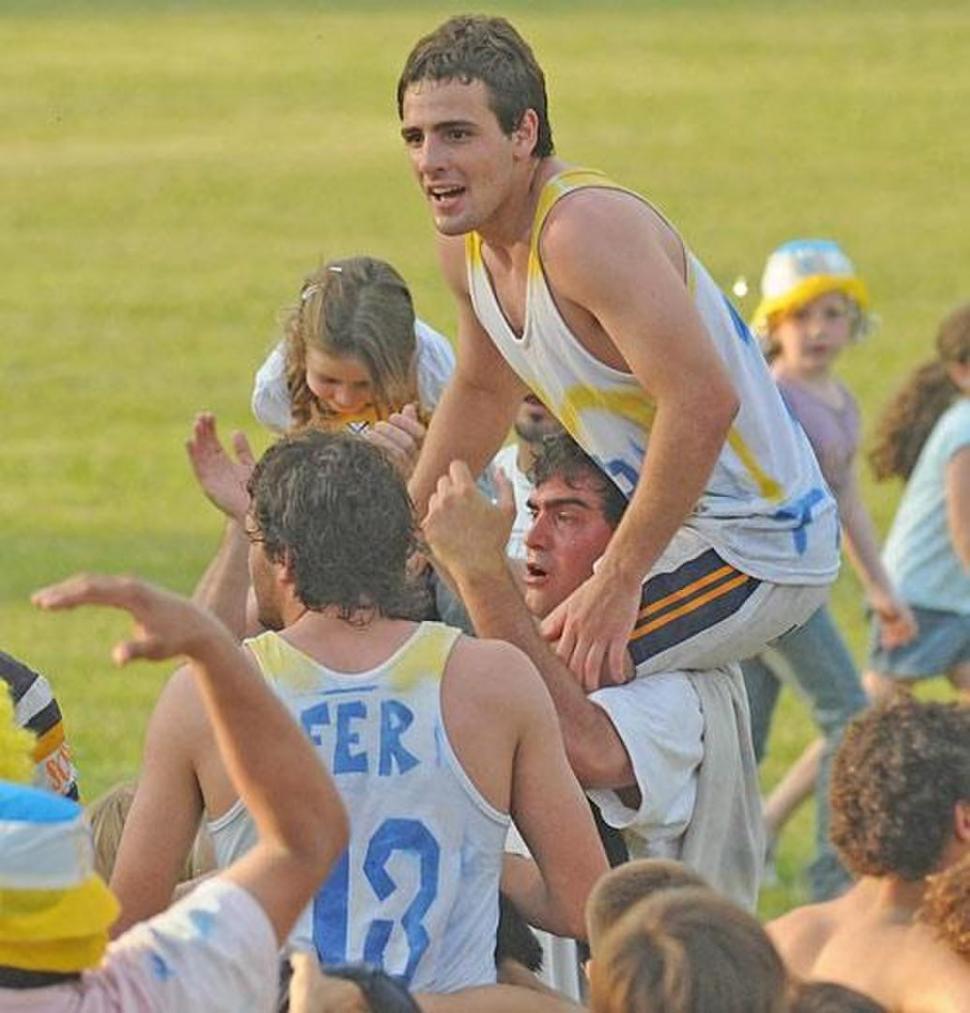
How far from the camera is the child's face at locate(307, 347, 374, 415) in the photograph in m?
6.91

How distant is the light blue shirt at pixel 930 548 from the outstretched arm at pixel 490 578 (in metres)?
4.38

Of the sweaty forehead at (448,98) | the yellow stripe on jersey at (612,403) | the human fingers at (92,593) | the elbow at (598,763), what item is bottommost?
the elbow at (598,763)

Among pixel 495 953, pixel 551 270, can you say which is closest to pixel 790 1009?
pixel 495 953

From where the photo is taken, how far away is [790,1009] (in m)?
4.37

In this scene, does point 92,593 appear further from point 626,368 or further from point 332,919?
point 626,368

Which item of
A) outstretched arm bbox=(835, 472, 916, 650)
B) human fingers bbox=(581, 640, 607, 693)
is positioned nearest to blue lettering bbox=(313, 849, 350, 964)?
human fingers bbox=(581, 640, 607, 693)

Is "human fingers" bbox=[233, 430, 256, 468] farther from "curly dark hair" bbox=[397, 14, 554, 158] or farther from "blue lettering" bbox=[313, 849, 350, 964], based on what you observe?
"blue lettering" bbox=[313, 849, 350, 964]

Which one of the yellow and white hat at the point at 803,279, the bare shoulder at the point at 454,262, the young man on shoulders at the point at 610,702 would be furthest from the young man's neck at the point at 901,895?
the yellow and white hat at the point at 803,279

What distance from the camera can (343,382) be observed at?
22.8 feet

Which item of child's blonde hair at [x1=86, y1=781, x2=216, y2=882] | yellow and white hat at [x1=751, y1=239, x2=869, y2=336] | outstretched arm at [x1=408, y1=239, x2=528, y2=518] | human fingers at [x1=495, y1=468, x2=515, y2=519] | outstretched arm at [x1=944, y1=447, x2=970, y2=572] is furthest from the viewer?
yellow and white hat at [x1=751, y1=239, x2=869, y2=336]

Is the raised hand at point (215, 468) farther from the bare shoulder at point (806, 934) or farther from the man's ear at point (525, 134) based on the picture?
the bare shoulder at point (806, 934)

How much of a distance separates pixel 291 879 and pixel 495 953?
1.24m

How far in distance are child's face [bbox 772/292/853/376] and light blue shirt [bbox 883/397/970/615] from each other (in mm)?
413

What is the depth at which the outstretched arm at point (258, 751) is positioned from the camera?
390 centimetres
